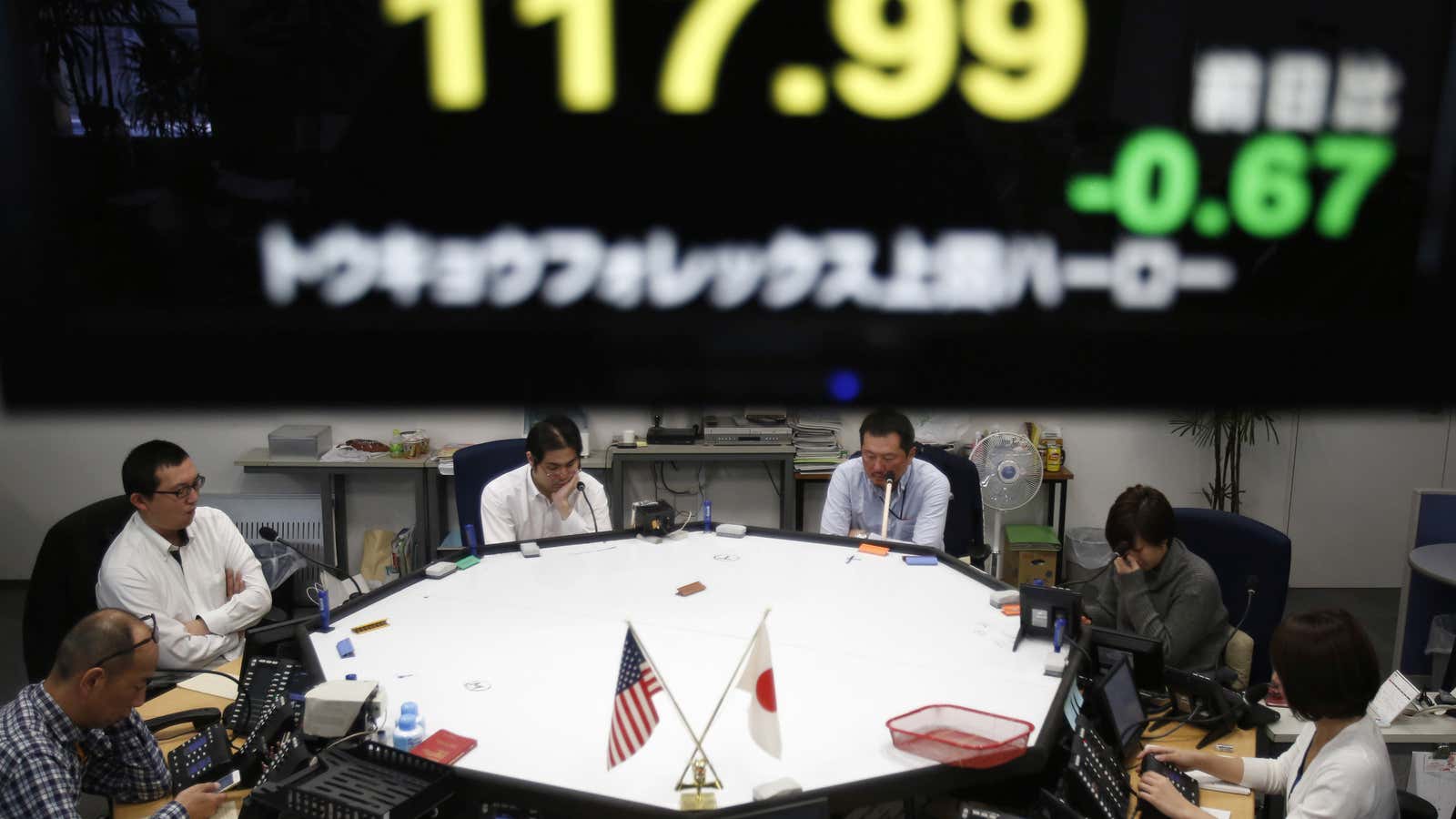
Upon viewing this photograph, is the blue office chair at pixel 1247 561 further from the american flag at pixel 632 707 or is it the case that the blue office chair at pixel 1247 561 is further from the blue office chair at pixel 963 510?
the american flag at pixel 632 707

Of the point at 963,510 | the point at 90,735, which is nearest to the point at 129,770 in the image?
the point at 90,735

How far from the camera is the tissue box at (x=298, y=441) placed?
4.84 m

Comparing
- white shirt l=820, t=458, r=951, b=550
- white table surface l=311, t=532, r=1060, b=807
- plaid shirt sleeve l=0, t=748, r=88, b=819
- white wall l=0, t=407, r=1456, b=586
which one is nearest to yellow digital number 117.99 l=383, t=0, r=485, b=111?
white table surface l=311, t=532, r=1060, b=807

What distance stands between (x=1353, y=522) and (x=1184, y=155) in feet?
18.4

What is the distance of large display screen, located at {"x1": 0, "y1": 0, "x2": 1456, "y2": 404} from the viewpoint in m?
0.59

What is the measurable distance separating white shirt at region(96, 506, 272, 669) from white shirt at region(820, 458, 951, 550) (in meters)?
1.87

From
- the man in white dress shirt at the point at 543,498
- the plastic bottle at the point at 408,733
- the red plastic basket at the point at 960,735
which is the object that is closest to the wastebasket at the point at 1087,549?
the man in white dress shirt at the point at 543,498

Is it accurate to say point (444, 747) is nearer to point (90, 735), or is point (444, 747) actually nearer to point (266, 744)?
point (266, 744)

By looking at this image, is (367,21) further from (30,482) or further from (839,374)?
(30,482)

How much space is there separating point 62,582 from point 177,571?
11.0 inches

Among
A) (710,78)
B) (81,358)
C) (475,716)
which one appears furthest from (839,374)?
(475,716)

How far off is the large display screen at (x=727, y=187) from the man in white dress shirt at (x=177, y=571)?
8.26 ft

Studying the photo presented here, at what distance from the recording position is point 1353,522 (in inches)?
209

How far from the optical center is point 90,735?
217 cm
